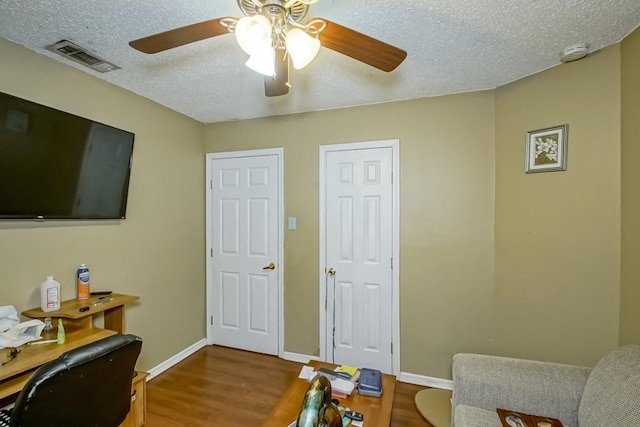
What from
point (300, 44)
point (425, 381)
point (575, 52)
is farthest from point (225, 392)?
point (575, 52)

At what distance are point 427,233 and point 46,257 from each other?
2.72m

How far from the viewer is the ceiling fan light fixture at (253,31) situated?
1044 millimetres

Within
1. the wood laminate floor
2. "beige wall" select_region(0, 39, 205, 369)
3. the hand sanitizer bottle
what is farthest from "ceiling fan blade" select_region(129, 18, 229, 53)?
the wood laminate floor

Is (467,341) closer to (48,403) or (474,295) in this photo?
(474,295)

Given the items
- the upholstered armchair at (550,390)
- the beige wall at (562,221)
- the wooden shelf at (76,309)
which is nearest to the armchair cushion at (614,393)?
the upholstered armchair at (550,390)

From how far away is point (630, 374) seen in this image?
3.91 feet

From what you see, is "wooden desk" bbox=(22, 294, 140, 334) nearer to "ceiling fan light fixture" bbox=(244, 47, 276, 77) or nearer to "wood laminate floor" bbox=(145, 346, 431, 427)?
"wood laminate floor" bbox=(145, 346, 431, 427)

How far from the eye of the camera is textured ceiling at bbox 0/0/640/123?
1.38m

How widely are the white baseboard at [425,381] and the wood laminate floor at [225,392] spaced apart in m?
0.06

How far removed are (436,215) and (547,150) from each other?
863 mm

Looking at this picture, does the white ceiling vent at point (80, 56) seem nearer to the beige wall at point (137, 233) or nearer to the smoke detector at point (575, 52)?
the beige wall at point (137, 233)

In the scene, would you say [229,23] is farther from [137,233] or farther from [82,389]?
[137,233]

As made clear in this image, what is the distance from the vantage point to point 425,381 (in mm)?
2451

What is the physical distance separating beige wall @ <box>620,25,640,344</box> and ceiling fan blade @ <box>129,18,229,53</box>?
6.95ft
